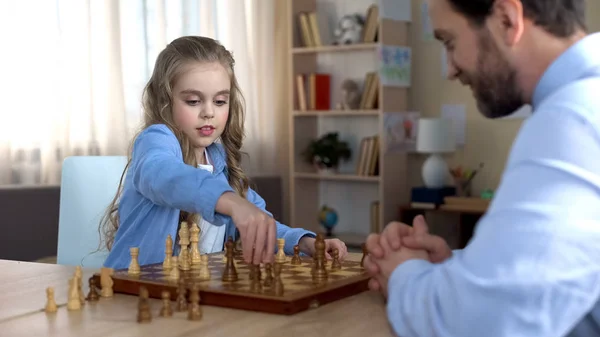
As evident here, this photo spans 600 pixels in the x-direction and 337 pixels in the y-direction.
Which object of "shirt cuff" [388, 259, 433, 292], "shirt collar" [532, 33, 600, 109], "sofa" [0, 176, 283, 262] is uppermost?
"shirt collar" [532, 33, 600, 109]

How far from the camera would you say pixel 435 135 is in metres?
5.11

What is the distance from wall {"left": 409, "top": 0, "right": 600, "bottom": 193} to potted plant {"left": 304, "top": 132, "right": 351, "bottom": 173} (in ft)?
1.71

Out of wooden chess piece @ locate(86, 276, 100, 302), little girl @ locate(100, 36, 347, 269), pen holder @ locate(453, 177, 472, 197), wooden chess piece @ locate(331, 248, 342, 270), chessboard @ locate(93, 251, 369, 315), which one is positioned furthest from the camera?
pen holder @ locate(453, 177, 472, 197)

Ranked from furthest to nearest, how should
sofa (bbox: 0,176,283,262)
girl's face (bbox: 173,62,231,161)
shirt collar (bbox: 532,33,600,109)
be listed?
sofa (bbox: 0,176,283,262) → girl's face (bbox: 173,62,231,161) → shirt collar (bbox: 532,33,600,109)

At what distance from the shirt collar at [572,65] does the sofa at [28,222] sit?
117 inches

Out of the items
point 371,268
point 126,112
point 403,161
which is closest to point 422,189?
point 403,161

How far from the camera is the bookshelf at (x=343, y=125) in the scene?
546 cm

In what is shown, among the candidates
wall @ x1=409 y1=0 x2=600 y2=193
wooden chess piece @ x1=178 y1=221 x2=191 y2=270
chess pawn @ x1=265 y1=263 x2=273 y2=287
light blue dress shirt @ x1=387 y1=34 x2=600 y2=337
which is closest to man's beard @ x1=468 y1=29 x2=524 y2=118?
light blue dress shirt @ x1=387 y1=34 x2=600 y2=337

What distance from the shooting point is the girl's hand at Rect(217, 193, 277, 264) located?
4.82ft

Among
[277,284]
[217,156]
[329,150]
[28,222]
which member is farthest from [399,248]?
[329,150]

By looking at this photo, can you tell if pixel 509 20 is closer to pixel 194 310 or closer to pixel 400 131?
pixel 194 310

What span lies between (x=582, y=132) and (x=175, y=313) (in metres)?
0.71

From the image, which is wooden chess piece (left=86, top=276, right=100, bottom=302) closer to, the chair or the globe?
the chair

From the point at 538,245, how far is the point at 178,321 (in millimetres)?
611
